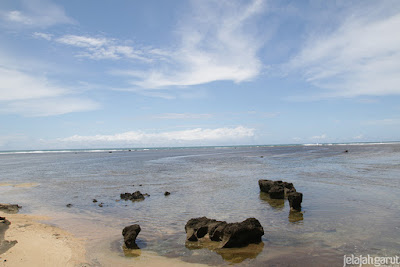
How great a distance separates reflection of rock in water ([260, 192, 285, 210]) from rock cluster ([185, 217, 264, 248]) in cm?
656

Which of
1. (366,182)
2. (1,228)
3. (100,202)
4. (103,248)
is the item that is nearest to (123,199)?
(100,202)

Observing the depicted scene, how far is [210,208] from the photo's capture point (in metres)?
17.4

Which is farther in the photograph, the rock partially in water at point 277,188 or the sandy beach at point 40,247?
the rock partially in water at point 277,188

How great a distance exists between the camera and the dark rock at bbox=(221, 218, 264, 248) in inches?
428

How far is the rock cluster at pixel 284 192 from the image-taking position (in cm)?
1594

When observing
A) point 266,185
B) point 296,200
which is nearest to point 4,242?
point 296,200

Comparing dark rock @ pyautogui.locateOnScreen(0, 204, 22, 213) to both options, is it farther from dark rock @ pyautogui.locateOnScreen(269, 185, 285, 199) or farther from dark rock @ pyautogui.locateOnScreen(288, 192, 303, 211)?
dark rock @ pyautogui.locateOnScreen(288, 192, 303, 211)

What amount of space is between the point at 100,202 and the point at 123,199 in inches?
69.3

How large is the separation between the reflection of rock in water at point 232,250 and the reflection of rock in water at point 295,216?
3960mm

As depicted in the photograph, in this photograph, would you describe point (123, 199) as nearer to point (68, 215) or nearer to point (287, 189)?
point (68, 215)

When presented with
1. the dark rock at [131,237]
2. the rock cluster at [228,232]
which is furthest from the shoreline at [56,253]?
the rock cluster at [228,232]

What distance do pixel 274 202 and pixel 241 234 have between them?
28.5ft

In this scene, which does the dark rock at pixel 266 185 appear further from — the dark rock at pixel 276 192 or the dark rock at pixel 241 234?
the dark rock at pixel 241 234

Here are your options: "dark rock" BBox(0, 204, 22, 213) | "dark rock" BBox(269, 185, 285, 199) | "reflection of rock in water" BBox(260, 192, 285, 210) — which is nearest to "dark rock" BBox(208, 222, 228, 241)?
"reflection of rock in water" BBox(260, 192, 285, 210)
